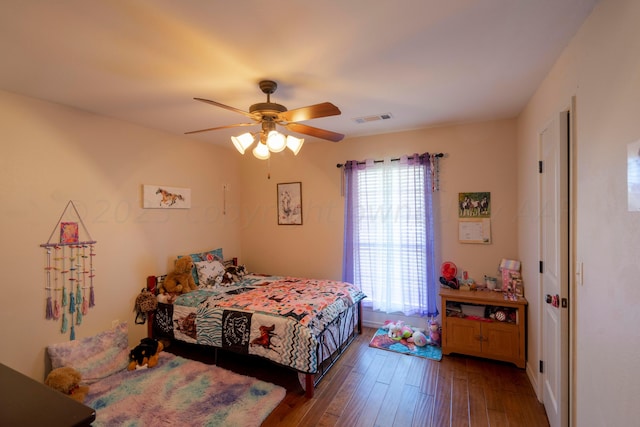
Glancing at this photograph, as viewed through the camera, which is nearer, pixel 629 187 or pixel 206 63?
pixel 629 187

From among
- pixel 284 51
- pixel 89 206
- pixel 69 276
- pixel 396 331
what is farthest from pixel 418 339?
pixel 89 206

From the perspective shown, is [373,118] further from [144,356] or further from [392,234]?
[144,356]

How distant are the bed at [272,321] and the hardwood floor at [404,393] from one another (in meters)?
0.20

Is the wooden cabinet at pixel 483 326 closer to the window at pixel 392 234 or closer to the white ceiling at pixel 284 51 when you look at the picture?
the window at pixel 392 234

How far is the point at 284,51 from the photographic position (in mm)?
1830

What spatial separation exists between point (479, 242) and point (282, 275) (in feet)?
9.12

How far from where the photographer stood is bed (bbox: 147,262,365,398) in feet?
8.13

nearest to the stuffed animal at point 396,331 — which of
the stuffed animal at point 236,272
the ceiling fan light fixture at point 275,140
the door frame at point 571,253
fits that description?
the door frame at point 571,253

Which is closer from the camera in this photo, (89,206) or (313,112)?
(313,112)

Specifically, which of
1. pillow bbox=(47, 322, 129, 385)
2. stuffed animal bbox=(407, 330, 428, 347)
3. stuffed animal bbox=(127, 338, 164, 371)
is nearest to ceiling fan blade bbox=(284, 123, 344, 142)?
stuffed animal bbox=(407, 330, 428, 347)

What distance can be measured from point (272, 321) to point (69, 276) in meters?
1.97

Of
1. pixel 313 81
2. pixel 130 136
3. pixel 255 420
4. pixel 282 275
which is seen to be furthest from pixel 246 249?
pixel 313 81

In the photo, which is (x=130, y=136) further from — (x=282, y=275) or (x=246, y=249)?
(x=282, y=275)

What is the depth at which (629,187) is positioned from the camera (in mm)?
1117
